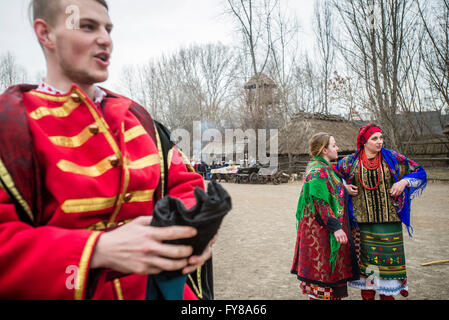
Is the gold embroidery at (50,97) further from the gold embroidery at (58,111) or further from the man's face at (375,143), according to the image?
the man's face at (375,143)

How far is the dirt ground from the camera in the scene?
369cm

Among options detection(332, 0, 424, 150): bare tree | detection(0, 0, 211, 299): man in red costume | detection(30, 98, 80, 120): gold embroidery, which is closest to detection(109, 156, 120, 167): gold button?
detection(0, 0, 211, 299): man in red costume

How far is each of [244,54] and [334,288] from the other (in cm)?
2136

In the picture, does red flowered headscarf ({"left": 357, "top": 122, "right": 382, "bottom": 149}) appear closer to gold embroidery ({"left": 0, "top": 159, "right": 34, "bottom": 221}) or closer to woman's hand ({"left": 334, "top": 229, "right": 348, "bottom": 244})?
woman's hand ({"left": 334, "top": 229, "right": 348, "bottom": 244})

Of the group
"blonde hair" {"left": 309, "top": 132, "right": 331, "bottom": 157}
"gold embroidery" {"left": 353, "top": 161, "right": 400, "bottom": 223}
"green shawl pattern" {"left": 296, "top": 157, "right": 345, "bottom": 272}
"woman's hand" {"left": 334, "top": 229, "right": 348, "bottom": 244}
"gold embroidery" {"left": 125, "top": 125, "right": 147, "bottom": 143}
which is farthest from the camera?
"blonde hair" {"left": 309, "top": 132, "right": 331, "bottom": 157}

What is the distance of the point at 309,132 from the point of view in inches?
889

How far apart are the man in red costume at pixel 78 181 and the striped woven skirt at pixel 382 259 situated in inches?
105

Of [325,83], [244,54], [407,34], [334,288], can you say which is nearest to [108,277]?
[334,288]

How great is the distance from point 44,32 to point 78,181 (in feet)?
1.88

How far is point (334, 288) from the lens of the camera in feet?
9.57

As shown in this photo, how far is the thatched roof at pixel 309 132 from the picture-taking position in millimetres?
22609

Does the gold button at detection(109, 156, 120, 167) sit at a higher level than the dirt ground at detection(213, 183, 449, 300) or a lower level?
higher
